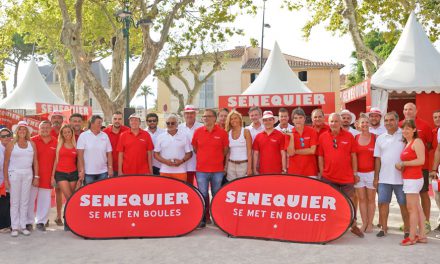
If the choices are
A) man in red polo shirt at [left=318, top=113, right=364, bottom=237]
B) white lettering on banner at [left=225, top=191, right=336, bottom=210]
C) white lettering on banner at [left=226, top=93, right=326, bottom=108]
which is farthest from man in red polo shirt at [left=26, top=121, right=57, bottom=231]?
white lettering on banner at [left=226, top=93, right=326, bottom=108]

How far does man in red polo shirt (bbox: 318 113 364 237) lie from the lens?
6.54 meters

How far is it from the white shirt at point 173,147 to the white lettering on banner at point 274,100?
27.6 ft

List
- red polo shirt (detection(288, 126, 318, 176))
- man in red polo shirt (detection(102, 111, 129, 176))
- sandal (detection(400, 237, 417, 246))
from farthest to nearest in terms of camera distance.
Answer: man in red polo shirt (detection(102, 111, 129, 176)) < red polo shirt (detection(288, 126, 318, 176)) < sandal (detection(400, 237, 417, 246))

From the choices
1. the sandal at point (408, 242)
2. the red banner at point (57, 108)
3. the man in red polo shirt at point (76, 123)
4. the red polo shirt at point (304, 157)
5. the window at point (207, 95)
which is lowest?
the sandal at point (408, 242)

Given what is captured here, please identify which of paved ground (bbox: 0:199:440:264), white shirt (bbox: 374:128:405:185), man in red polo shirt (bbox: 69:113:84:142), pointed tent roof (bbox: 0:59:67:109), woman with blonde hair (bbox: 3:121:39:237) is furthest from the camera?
pointed tent roof (bbox: 0:59:67:109)

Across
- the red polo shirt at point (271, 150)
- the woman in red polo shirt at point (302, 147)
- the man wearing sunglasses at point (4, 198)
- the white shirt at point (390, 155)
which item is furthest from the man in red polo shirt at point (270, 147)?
the man wearing sunglasses at point (4, 198)

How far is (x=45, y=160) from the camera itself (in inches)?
281

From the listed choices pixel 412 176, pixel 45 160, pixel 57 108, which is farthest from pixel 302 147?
pixel 57 108

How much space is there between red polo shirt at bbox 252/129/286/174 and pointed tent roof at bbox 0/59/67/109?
18.0m

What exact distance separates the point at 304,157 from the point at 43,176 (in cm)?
377

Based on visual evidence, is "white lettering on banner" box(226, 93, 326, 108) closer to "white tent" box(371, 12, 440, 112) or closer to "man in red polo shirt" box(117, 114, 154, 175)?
"white tent" box(371, 12, 440, 112)

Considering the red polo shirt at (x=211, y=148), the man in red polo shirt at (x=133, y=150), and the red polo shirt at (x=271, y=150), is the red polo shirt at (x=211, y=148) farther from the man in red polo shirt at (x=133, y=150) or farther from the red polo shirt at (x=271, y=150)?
the man in red polo shirt at (x=133, y=150)

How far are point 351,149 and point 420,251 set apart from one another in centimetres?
155

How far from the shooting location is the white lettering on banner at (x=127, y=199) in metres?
6.59
